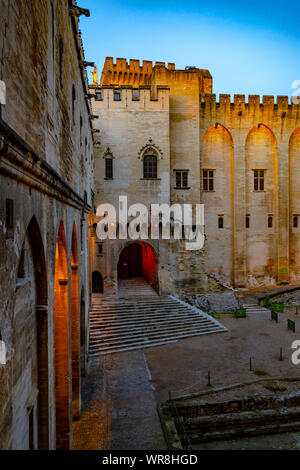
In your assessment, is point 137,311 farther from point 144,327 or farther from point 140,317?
point 144,327

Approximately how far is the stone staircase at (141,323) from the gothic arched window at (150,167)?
8.56 meters

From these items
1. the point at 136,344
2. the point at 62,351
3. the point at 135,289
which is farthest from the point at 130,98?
the point at 62,351

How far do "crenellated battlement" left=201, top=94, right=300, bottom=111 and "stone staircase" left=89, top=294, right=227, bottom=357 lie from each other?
16479mm

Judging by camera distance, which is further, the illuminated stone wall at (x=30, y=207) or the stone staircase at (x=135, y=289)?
the stone staircase at (x=135, y=289)

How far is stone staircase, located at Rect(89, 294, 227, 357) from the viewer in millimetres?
16906

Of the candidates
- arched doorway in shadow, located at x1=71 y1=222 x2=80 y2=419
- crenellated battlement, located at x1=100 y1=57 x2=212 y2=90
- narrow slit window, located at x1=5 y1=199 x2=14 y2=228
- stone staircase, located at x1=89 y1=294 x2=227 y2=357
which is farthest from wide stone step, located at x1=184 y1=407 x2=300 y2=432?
crenellated battlement, located at x1=100 y1=57 x2=212 y2=90

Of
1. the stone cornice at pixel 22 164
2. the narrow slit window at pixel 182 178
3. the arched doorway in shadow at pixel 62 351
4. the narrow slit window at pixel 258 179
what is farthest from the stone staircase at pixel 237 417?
the narrow slit window at pixel 258 179

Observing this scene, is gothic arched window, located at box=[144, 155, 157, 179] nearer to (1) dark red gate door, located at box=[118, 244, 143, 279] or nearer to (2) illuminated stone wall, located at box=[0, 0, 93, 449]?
(1) dark red gate door, located at box=[118, 244, 143, 279]

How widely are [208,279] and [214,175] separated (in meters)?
9.06

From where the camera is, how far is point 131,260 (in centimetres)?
3172

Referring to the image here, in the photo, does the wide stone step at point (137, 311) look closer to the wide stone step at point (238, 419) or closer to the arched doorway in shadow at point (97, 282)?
the arched doorway in shadow at point (97, 282)

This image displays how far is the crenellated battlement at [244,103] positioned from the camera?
2808cm

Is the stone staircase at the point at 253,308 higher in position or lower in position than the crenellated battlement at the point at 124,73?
lower

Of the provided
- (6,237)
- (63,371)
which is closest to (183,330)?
(63,371)
